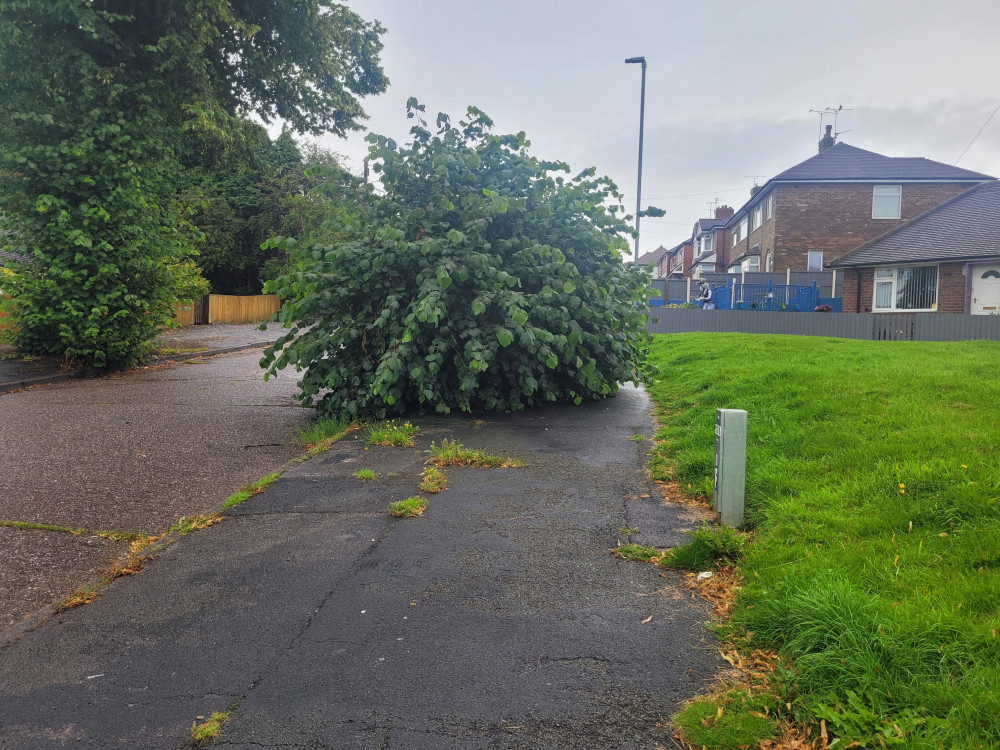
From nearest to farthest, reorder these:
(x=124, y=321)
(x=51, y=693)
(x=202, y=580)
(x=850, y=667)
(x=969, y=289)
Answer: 1. (x=850, y=667)
2. (x=51, y=693)
3. (x=202, y=580)
4. (x=124, y=321)
5. (x=969, y=289)

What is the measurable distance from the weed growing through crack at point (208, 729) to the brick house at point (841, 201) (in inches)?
1491

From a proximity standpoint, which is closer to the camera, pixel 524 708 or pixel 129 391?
pixel 524 708

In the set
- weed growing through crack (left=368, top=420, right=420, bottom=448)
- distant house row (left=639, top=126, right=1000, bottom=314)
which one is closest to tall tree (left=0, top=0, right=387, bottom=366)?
weed growing through crack (left=368, top=420, right=420, bottom=448)

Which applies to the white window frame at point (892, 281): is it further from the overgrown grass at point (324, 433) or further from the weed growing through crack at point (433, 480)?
the weed growing through crack at point (433, 480)

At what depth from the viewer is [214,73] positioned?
16109 millimetres

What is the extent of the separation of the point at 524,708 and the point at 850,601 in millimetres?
1391

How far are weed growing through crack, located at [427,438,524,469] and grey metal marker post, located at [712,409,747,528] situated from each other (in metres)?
2.02

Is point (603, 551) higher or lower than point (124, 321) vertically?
lower

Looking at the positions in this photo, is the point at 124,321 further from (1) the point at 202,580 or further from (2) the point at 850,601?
(2) the point at 850,601

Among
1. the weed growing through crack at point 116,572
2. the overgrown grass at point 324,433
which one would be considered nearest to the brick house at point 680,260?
the overgrown grass at point 324,433

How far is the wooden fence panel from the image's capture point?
34.6 meters

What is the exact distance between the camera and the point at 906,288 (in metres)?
28.2

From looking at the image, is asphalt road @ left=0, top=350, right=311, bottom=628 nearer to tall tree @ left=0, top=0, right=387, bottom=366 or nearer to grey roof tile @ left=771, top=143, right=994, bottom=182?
tall tree @ left=0, top=0, right=387, bottom=366

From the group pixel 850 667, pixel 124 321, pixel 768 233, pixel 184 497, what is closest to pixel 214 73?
pixel 124 321
